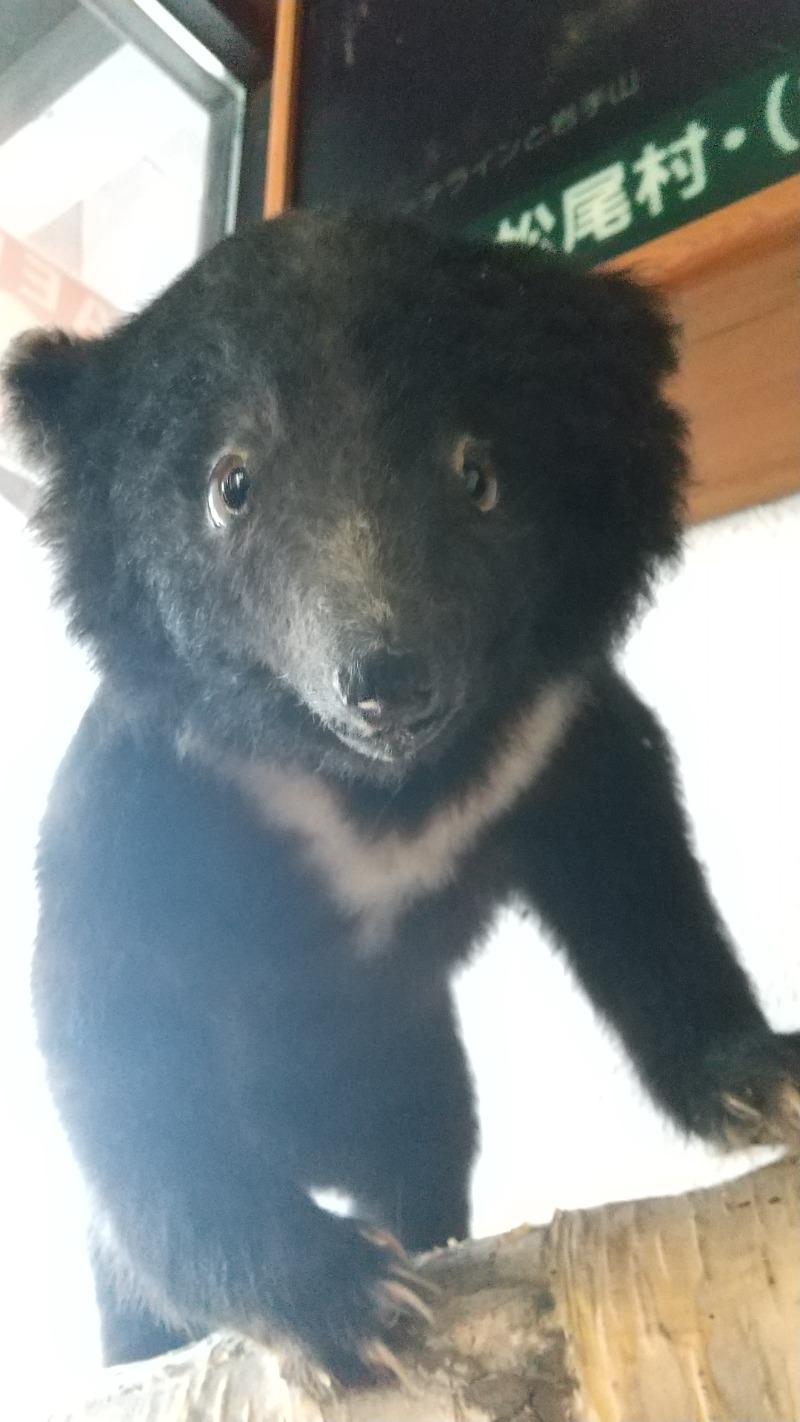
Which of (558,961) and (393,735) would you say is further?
(558,961)

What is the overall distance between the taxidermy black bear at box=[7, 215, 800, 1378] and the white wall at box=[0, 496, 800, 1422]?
→ 64 mm

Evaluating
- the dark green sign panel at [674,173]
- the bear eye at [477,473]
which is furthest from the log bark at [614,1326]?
the dark green sign panel at [674,173]

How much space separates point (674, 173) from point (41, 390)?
68cm

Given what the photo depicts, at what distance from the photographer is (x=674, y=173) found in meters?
1.20

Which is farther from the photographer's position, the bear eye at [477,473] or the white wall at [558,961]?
the white wall at [558,961]

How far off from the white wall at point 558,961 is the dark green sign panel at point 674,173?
319mm

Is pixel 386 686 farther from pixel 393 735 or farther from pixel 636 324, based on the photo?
pixel 636 324

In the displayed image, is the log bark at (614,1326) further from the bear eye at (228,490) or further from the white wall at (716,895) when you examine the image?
the bear eye at (228,490)

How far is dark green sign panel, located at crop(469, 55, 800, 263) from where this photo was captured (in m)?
1.14

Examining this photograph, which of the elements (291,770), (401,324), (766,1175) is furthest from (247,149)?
(766,1175)

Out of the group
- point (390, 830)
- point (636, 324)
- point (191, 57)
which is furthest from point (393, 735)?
point (191, 57)

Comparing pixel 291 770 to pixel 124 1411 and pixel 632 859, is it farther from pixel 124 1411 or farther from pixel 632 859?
pixel 124 1411

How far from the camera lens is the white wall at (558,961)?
3.35 ft

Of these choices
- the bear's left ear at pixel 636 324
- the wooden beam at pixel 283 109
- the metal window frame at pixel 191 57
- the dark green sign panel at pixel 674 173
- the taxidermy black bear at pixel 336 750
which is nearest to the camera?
the taxidermy black bear at pixel 336 750
